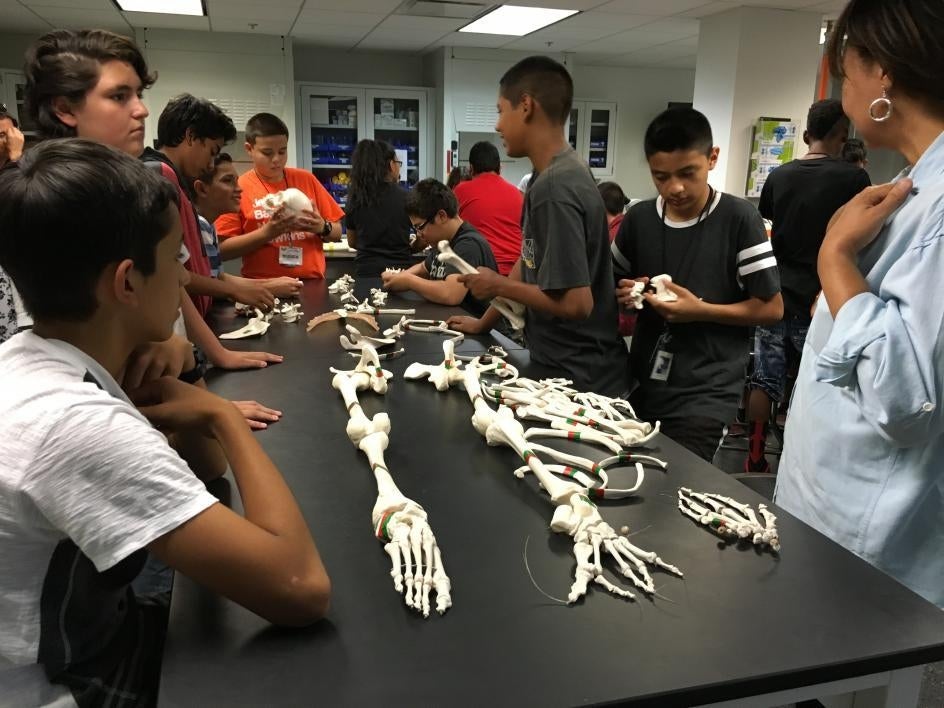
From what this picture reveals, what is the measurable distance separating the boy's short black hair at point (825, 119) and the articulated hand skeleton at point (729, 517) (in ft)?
9.87

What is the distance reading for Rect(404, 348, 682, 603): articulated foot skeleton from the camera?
923mm

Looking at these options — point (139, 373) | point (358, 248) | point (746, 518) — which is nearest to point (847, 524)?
point (746, 518)

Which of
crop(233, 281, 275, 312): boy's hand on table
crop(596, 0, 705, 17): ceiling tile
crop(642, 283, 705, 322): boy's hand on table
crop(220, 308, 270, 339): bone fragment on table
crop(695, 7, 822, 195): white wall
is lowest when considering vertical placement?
crop(220, 308, 270, 339): bone fragment on table

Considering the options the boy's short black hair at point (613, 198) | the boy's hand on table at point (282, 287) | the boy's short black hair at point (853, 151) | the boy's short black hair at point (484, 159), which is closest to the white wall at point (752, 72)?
the boy's short black hair at point (613, 198)

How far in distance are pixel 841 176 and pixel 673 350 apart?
79.1 inches

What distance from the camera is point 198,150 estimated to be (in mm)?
2438

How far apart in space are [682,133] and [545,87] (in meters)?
0.47

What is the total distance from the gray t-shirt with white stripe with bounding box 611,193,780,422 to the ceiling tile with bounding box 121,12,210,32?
18.2ft

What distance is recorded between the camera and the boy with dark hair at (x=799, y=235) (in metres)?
3.38

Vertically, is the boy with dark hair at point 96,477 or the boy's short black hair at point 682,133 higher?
the boy's short black hair at point 682,133

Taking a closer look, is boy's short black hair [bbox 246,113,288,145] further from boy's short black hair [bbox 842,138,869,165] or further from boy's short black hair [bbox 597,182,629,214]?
boy's short black hair [bbox 842,138,869,165]

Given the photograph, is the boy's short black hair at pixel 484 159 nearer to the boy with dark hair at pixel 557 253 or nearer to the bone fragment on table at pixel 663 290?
the boy with dark hair at pixel 557 253

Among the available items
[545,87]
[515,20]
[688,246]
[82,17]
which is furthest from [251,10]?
[688,246]

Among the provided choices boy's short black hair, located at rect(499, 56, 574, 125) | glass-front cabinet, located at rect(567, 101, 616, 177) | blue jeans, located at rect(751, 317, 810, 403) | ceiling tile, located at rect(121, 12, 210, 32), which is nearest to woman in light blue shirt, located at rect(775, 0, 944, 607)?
boy's short black hair, located at rect(499, 56, 574, 125)
